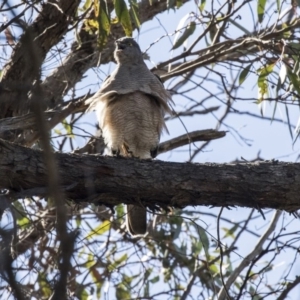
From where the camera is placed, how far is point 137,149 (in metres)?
4.43

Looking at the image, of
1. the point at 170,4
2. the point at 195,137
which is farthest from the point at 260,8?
the point at 195,137

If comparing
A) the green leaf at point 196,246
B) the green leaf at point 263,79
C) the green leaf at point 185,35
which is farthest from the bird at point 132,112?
the green leaf at point 196,246

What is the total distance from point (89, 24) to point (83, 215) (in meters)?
1.75

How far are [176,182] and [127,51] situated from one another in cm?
202

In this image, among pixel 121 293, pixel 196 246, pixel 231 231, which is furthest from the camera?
pixel 231 231

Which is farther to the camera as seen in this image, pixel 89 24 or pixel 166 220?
pixel 166 220

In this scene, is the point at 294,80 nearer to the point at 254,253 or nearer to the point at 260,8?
the point at 260,8

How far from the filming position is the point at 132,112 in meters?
4.12

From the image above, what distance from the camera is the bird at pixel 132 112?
4074 millimetres

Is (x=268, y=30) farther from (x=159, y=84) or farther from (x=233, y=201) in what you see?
(x=233, y=201)

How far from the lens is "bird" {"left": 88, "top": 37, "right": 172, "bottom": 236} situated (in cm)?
407

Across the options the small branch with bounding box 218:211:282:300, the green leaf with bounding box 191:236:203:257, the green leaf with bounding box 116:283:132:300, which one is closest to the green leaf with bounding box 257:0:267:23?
the small branch with bounding box 218:211:282:300

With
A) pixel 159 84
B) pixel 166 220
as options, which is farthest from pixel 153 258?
pixel 159 84

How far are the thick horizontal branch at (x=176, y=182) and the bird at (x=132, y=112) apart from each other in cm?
117
